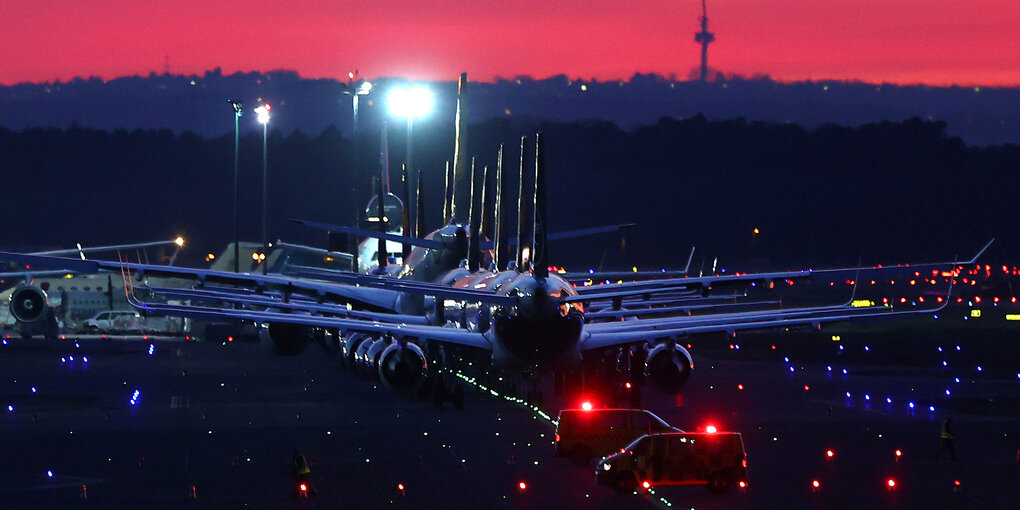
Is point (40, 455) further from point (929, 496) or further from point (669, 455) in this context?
point (929, 496)

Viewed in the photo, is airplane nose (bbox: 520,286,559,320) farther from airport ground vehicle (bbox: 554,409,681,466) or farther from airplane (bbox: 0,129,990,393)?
airport ground vehicle (bbox: 554,409,681,466)

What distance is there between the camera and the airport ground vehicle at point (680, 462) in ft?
93.3

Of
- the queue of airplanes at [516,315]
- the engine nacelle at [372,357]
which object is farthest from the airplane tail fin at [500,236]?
the engine nacelle at [372,357]

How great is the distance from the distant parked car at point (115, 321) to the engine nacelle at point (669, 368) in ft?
180

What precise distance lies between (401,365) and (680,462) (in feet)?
62.9

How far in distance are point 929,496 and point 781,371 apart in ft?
110

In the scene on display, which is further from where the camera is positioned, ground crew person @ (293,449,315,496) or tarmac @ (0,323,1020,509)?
ground crew person @ (293,449,315,496)


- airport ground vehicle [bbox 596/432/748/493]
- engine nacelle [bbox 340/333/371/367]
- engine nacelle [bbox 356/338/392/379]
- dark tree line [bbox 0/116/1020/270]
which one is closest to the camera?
airport ground vehicle [bbox 596/432/748/493]

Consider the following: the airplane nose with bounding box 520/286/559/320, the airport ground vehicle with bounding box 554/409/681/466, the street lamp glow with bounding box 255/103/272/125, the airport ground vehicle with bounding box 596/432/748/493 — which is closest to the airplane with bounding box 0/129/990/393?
the airplane nose with bounding box 520/286/559/320

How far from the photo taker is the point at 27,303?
253ft

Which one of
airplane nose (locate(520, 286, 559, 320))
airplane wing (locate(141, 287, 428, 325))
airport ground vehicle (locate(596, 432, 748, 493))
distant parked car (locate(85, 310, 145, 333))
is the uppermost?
airplane nose (locate(520, 286, 559, 320))

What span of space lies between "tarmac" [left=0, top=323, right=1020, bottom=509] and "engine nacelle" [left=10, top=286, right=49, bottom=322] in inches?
350

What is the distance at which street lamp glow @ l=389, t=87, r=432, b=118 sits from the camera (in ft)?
334

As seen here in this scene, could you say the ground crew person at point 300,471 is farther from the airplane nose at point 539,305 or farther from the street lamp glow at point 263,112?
the street lamp glow at point 263,112
